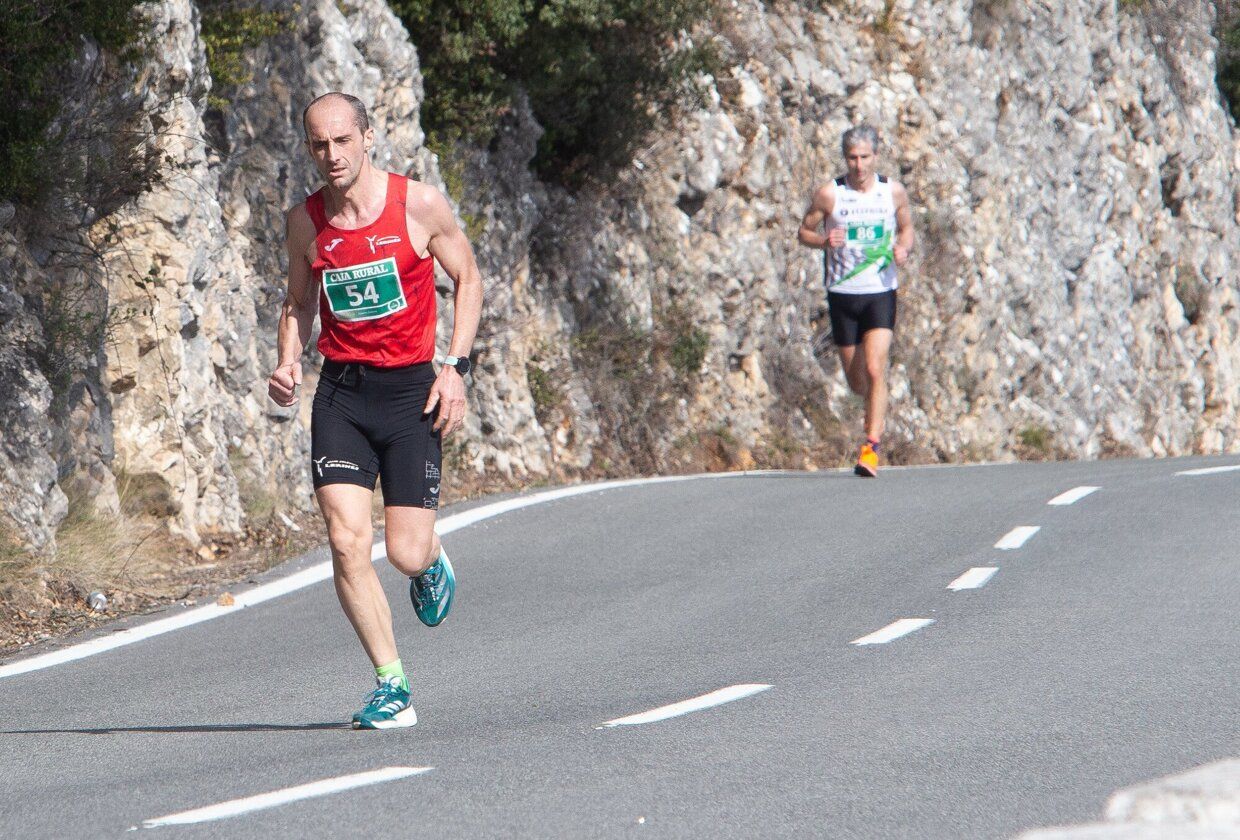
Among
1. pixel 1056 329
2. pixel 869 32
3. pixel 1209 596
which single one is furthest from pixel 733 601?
pixel 1056 329

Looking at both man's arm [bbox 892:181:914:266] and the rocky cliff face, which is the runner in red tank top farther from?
man's arm [bbox 892:181:914:266]

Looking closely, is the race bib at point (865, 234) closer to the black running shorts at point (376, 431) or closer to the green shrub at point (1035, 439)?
the black running shorts at point (376, 431)

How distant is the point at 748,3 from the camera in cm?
2327

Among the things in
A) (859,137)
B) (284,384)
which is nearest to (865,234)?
(859,137)

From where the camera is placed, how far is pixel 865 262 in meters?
14.0

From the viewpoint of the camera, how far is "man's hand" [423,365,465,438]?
599 centimetres

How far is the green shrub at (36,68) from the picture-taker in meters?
9.49

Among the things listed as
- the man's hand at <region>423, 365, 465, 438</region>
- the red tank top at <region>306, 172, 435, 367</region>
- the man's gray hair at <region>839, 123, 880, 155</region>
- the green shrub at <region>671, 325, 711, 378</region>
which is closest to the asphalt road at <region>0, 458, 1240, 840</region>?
the man's hand at <region>423, 365, 465, 438</region>

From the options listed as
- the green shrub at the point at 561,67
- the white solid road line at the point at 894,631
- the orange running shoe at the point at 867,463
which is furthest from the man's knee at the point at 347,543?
the green shrub at the point at 561,67

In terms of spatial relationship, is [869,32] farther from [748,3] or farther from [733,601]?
[733,601]

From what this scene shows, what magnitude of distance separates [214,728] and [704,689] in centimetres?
180

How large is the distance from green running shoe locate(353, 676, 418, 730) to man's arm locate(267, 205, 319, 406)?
3.42ft

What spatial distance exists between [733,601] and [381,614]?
3008 mm

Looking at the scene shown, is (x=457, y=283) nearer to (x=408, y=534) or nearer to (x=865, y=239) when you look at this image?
(x=408, y=534)
